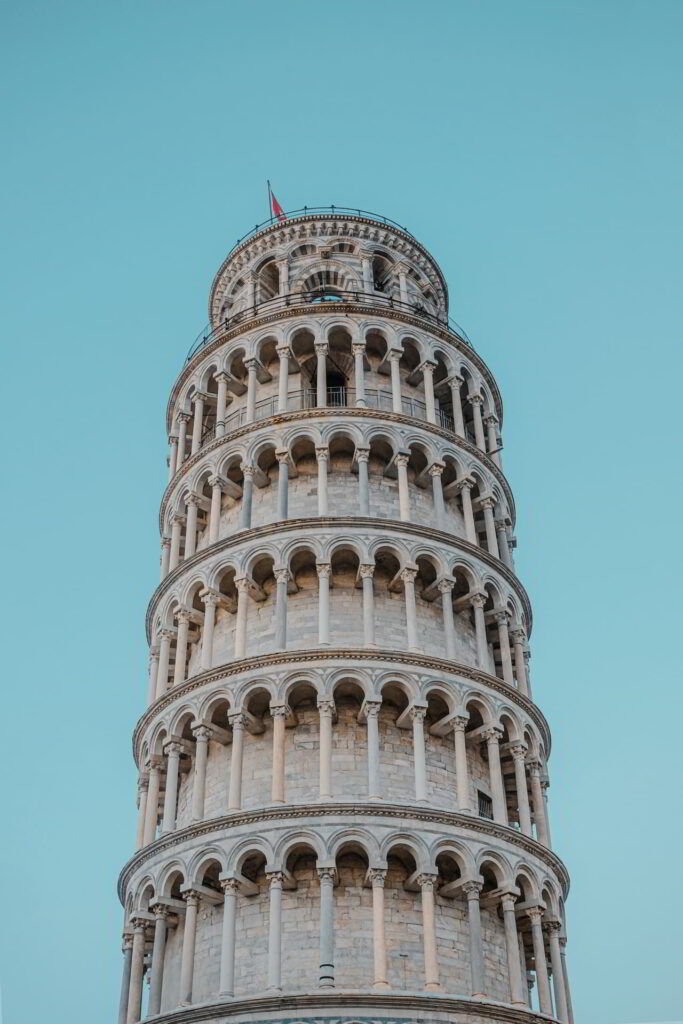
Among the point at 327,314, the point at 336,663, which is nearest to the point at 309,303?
the point at 327,314

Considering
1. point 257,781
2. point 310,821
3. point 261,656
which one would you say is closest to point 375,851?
point 310,821

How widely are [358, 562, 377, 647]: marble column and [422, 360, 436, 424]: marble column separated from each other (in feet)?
19.3

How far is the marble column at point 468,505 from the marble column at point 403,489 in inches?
68.5

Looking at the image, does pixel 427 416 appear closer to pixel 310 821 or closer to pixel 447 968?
pixel 310 821

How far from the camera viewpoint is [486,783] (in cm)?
2862

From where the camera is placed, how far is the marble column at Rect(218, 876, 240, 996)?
23500 millimetres

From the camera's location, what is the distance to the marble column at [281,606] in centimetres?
2804

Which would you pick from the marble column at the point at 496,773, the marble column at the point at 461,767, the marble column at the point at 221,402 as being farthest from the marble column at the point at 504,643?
the marble column at the point at 221,402

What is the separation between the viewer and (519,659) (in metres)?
31.6

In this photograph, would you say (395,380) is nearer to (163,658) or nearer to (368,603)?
(368,603)

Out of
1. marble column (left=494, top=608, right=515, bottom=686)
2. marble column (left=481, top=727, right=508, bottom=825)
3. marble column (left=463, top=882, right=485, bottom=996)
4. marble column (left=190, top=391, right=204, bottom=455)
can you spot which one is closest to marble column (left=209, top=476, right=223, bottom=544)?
marble column (left=190, top=391, right=204, bottom=455)

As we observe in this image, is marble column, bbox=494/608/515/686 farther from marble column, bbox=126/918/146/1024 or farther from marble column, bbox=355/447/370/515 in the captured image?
marble column, bbox=126/918/146/1024

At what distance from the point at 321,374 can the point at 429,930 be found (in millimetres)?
16006

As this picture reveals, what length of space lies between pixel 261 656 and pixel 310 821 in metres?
4.31
